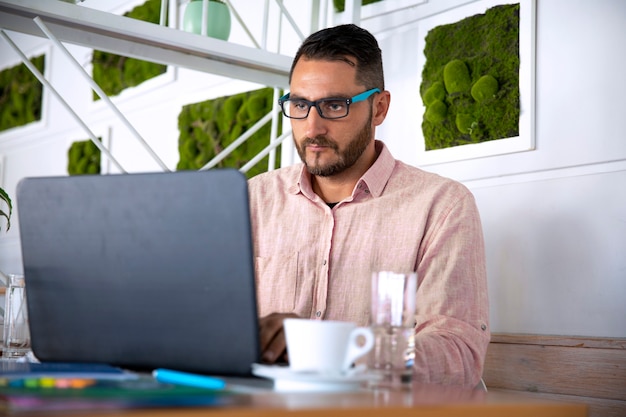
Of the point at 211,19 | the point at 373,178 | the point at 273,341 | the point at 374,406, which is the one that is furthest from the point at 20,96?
the point at 374,406

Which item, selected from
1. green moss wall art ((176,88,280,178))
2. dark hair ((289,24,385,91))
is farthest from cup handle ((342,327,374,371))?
green moss wall art ((176,88,280,178))

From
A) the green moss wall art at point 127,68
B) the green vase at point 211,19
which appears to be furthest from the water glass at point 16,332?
the green moss wall art at point 127,68

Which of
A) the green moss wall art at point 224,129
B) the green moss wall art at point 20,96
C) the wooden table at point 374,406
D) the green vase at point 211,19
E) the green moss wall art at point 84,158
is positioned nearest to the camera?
the wooden table at point 374,406

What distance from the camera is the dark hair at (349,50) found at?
5.66 ft

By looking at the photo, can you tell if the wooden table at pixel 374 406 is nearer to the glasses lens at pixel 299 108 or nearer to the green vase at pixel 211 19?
the glasses lens at pixel 299 108

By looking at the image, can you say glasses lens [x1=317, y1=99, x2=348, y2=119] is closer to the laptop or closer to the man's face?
the man's face

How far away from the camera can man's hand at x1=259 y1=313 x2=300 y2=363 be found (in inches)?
37.1

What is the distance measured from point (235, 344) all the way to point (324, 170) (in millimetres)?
929

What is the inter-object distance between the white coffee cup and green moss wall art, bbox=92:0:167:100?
2.48m

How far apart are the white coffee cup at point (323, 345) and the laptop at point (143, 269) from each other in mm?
43

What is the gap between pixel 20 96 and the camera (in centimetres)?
428

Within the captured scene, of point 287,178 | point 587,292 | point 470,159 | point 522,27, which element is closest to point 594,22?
point 522,27

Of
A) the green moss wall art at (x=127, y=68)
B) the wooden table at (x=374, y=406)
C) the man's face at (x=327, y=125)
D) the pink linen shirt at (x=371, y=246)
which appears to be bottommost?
the wooden table at (x=374, y=406)

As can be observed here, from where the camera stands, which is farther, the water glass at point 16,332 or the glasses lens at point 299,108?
the glasses lens at point 299,108
